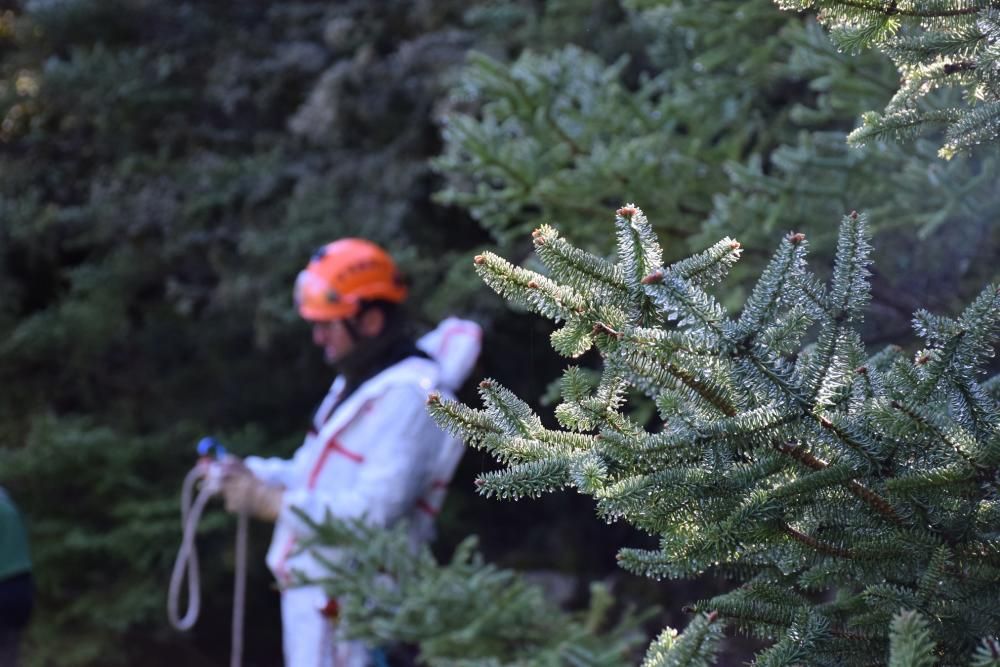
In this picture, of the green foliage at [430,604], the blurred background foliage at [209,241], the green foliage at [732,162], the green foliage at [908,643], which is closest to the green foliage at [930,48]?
the green foliage at [908,643]

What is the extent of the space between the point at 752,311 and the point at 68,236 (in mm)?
6613

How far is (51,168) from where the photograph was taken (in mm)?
7109

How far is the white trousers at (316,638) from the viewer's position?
387 centimetres

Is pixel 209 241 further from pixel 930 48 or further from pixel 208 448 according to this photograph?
pixel 930 48

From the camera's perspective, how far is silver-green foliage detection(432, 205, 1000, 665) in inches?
50.1

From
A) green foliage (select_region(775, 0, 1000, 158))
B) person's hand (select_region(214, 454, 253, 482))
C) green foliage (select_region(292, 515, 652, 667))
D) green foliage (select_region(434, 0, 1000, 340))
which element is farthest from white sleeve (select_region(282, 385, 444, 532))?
green foliage (select_region(775, 0, 1000, 158))

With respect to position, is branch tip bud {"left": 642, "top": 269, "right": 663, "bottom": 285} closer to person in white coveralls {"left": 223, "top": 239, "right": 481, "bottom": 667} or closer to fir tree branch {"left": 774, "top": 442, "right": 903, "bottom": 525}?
fir tree branch {"left": 774, "top": 442, "right": 903, "bottom": 525}

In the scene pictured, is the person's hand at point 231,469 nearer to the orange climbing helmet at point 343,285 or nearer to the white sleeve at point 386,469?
the white sleeve at point 386,469

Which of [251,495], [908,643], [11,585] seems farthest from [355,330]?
[908,643]

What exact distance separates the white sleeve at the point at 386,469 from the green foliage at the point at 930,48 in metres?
2.28

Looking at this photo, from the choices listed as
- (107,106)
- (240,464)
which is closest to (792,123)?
(240,464)

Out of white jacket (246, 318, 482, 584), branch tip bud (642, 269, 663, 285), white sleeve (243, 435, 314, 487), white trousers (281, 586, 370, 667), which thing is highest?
branch tip bud (642, 269, 663, 285)

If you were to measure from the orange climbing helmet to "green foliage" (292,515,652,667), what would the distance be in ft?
2.99

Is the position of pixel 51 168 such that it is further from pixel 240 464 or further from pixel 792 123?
pixel 792 123
